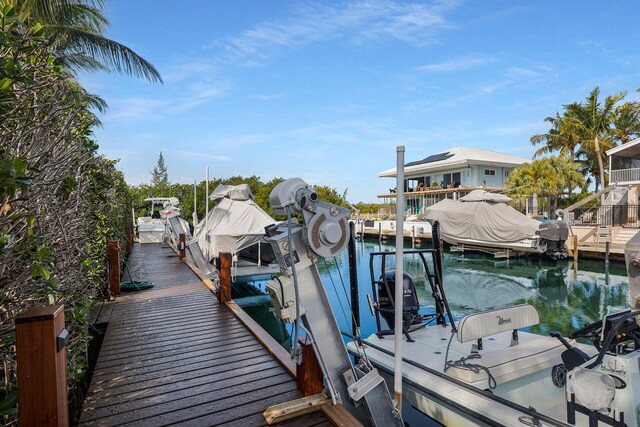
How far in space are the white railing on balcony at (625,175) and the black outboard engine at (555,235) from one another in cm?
839

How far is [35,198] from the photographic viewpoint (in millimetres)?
2463

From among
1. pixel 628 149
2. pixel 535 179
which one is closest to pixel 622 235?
pixel 628 149

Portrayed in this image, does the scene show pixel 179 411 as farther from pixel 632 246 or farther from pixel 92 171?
pixel 632 246

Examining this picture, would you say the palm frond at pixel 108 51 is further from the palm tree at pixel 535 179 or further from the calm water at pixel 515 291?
the palm tree at pixel 535 179

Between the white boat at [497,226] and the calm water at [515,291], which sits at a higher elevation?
the white boat at [497,226]

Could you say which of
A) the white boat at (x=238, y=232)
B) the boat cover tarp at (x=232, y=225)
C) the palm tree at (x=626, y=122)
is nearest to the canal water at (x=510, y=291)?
the white boat at (x=238, y=232)

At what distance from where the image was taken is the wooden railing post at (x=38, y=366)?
1.84 metres

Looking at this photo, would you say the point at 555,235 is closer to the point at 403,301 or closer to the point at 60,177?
the point at 403,301

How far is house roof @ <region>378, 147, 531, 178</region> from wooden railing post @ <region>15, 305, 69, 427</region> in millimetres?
31902

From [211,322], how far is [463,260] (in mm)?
18762

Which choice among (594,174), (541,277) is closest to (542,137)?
(594,174)

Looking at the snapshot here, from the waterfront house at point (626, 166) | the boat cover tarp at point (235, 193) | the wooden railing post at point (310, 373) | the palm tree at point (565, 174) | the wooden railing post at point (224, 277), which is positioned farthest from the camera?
the palm tree at point (565, 174)

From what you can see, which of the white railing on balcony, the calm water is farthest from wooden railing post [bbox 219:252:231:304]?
the white railing on balcony

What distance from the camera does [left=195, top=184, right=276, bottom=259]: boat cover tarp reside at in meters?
A: 11.5
